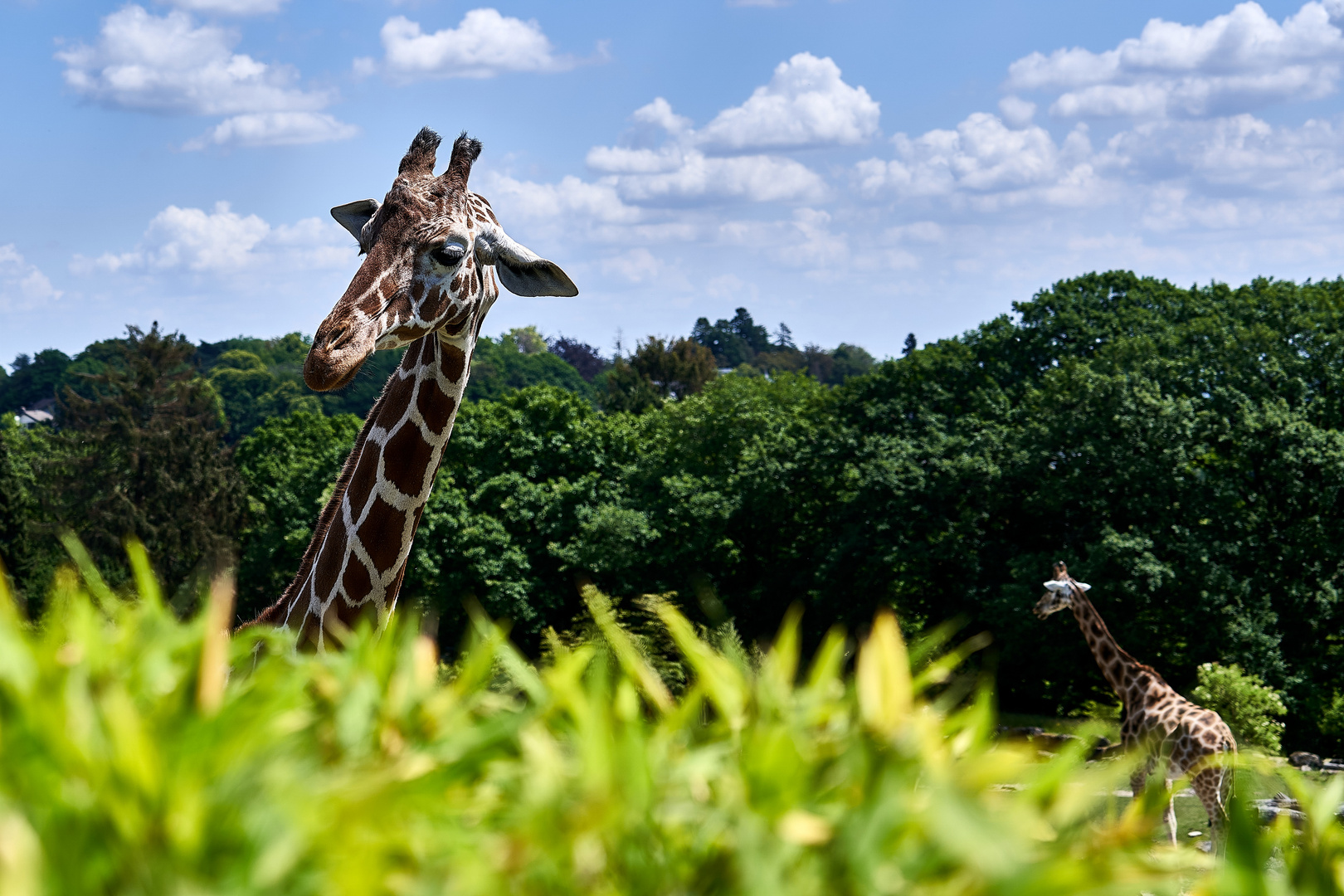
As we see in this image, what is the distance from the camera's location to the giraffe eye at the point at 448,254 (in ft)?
17.8

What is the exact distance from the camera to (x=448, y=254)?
17.9 ft

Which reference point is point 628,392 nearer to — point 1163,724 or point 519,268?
point 1163,724

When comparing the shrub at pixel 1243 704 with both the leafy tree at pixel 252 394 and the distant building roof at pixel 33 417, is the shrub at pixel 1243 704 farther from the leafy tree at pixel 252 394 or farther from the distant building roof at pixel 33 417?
the leafy tree at pixel 252 394

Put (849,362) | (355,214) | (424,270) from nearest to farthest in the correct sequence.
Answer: (424,270)
(355,214)
(849,362)

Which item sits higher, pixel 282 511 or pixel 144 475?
pixel 144 475

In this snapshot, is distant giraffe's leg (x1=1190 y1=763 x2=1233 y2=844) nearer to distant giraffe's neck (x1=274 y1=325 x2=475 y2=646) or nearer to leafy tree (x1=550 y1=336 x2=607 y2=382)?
distant giraffe's neck (x1=274 y1=325 x2=475 y2=646)

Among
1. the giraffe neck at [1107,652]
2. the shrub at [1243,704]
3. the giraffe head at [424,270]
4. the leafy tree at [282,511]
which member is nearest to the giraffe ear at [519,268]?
the giraffe head at [424,270]

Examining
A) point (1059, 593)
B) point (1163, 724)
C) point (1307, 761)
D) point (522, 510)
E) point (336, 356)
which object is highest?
point (336, 356)

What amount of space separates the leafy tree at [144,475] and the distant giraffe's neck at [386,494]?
1485 inches

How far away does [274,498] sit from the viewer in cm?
4231

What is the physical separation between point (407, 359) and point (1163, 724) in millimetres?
10803

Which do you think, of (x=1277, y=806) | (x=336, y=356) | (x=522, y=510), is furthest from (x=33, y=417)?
(x=336, y=356)

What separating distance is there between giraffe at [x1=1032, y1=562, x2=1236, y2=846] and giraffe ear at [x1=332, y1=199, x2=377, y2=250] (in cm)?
925

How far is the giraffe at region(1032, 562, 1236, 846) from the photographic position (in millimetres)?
12969
